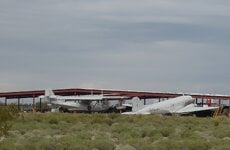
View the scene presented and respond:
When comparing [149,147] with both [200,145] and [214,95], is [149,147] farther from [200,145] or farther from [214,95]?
[214,95]

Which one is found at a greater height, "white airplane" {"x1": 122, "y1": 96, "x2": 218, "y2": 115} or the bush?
the bush

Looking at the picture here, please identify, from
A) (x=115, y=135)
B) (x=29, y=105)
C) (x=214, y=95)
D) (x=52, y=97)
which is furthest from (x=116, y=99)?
(x=115, y=135)

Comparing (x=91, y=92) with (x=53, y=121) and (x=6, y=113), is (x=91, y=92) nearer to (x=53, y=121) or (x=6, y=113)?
(x=53, y=121)

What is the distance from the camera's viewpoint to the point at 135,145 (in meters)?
23.9

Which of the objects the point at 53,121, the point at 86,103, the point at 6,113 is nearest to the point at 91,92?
the point at 86,103

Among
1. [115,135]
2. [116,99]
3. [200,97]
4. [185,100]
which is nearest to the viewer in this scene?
[115,135]

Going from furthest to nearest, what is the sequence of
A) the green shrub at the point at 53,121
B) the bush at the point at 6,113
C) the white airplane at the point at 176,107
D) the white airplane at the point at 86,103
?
the white airplane at the point at 86,103 < the white airplane at the point at 176,107 < the green shrub at the point at 53,121 < the bush at the point at 6,113

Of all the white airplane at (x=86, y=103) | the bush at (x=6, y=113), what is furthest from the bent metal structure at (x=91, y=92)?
the bush at (x=6, y=113)

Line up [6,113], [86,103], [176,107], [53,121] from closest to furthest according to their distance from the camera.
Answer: [6,113]
[53,121]
[176,107]
[86,103]

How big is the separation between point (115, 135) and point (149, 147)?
8.66 m

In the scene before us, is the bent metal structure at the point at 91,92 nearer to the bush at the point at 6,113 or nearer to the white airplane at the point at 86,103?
the white airplane at the point at 86,103

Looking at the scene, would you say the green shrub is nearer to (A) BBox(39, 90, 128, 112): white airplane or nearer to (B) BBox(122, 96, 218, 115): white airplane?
(B) BBox(122, 96, 218, 115): white airplane

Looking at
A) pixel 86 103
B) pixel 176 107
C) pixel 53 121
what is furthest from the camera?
pixel 86 103

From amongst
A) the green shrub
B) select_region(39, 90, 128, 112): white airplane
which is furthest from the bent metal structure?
the green shrub
